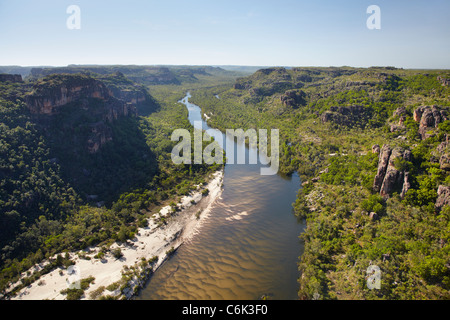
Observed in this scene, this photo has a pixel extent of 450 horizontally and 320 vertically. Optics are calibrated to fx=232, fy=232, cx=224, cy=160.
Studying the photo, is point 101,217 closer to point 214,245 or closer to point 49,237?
point 49,237

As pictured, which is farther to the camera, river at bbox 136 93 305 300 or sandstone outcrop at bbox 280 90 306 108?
sandstone outcrop at bbox 280 90 306 108

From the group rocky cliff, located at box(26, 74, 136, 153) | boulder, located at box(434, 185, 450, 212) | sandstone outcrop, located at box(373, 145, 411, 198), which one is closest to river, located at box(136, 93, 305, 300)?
sandstone outcrop, located at box(373, 145, 411, 198)

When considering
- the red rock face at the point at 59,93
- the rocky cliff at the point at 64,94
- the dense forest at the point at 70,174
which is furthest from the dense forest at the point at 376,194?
the red rock face at the point at 59,93

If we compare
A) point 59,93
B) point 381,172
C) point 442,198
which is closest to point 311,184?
point 381,172

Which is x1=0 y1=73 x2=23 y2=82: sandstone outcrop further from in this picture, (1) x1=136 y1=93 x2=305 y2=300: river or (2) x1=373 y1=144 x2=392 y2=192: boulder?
(2) x1=373 y1=144 x2=392 y2=192: boulder

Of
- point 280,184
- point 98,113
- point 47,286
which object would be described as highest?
point 98,113
